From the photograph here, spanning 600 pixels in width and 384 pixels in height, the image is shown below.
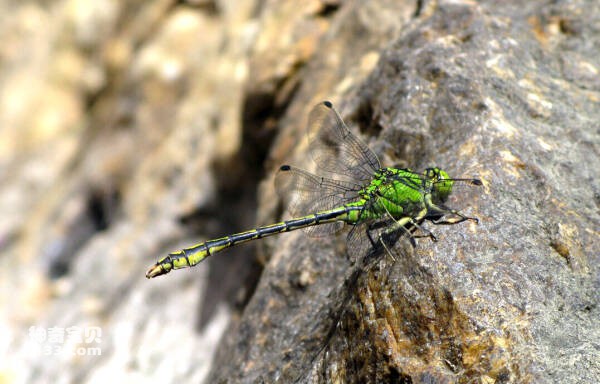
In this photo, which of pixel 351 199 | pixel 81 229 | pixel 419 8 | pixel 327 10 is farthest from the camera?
pixel 81 229

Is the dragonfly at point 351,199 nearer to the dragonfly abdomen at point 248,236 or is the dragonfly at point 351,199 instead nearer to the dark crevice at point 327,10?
the dragonfly abdomen at point 248,236

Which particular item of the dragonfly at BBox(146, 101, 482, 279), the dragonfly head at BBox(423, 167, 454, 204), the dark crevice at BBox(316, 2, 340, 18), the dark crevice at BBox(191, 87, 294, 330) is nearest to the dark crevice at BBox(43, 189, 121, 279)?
the dark crevice at BBox(191, 87, 294, 330)

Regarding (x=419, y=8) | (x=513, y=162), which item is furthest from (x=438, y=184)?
(x=419, y=8)

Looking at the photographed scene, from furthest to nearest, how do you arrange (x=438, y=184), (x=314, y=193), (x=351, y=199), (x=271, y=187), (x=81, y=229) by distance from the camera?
1. (x=81, y=229)
2. (x=271, y=187)
3. (x=314, y=193)
4. (x=351, y=199)
5. (x=438, y=184)

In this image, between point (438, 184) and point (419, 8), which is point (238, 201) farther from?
point (438, 184)

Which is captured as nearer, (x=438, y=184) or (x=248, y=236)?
(x=438, y=184)

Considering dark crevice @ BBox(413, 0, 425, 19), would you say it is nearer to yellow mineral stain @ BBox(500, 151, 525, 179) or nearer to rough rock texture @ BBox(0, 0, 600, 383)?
rough rock texture @ BBox(0, 0, 600, 383)

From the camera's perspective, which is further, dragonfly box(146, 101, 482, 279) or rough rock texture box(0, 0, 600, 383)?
dragonfly box(146, 101, 482, 279)

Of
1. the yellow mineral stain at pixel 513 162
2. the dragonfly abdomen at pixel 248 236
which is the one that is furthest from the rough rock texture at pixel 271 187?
the dragonfly abdomen at pixel 248 236

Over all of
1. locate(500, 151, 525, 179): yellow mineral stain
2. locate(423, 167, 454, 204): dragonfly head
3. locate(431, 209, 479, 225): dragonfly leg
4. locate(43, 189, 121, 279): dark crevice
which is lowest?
locate(43, 189, 121, 279): dark crevice
